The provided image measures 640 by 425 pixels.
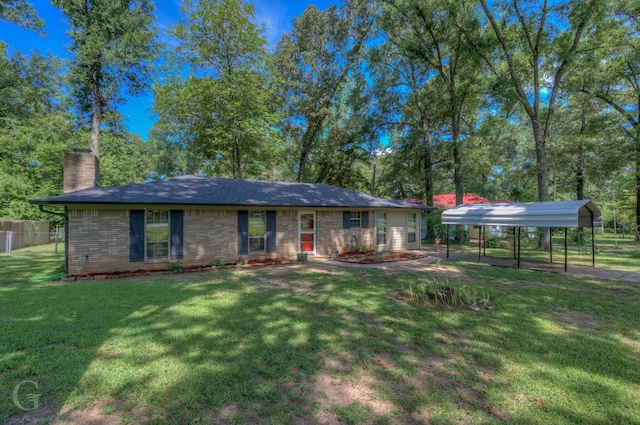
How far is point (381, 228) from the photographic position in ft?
47.9

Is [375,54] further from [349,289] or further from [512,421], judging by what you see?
[512,421]

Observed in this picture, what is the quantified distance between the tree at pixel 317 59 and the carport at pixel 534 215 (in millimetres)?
14686

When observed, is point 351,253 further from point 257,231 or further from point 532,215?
point 532,215

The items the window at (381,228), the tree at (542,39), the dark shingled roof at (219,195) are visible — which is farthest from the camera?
the window at (381,228)

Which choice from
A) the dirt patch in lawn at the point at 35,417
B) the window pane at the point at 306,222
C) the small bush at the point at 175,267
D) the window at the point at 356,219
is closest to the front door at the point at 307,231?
the window pane at the point at 306,222

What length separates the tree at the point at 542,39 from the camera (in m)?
14.1

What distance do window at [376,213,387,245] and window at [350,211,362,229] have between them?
1113 mm

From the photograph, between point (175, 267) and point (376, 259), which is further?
point (376, 259)

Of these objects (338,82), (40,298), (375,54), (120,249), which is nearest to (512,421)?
(40,298)

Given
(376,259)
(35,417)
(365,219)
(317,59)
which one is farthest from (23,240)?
(317,59)

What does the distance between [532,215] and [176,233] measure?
12.0 meters

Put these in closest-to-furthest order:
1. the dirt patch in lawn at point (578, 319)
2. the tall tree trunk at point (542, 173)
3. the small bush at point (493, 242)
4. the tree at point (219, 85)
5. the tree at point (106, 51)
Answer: the dirt patch in lawn at point (578, 319) → the tall tree trunk at point (542, 173) → the small bush at point (493, 242) → the tree at point (219, 85) → the tree at point (106, 51)

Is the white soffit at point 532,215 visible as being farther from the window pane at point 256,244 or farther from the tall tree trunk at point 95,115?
the tall tree trunk at point 95,115

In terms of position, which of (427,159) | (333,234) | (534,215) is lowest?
(333,234)
